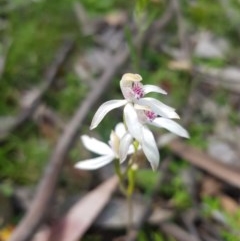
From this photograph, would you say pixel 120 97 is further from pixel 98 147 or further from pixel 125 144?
pixel 125 144

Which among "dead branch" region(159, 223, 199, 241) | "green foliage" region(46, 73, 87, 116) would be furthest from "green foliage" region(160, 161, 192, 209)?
"green foliage" region(46, 73, 87, 116)

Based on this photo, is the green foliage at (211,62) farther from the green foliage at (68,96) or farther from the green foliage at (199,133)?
the green foliage at (68,96)

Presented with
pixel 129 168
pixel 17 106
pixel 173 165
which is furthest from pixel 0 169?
pixel 129 168

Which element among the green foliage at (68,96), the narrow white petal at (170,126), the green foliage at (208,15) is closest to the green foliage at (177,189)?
the green foliage at (68,96)

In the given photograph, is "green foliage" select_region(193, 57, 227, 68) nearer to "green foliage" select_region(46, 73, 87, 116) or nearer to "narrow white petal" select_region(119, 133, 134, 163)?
"green foliage" select_region(46, 73, 87, 116)

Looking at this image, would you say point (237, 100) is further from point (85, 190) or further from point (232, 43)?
point (85, 190)

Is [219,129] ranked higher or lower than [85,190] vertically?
lower
